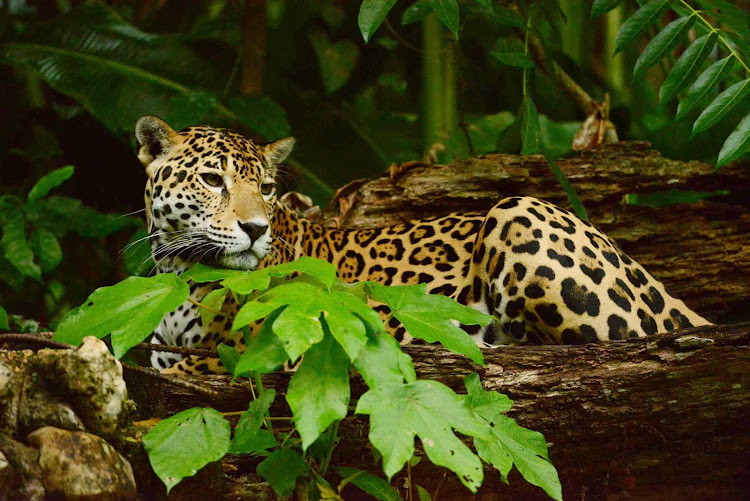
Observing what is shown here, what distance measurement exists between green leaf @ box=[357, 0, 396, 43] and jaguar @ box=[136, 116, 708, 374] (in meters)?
1.27

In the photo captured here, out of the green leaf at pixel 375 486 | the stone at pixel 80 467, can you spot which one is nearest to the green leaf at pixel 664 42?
the green leaf at pixel 375 486

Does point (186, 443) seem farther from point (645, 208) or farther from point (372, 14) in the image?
point (645, 208)

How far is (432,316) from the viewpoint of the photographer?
3254 mm

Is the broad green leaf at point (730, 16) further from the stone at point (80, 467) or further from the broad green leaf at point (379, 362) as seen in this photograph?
the stone at point (80, 467)

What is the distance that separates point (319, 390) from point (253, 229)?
207 cm

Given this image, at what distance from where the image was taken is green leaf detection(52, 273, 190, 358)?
9.92 ft

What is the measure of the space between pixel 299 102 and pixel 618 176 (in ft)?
11.9

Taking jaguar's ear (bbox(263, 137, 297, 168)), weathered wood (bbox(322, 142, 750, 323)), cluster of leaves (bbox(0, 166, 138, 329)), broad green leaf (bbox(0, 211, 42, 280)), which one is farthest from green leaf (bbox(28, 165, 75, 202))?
weathered wood (bbox(322, 142, 750, 323))

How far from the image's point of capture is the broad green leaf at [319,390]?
8.97ft

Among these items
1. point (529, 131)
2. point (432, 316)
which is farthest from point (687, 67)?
point (432, 316)

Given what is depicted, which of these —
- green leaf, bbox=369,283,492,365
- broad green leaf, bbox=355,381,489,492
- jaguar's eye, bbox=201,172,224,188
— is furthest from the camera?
jaguar's eye, bbox=201,172,224,188

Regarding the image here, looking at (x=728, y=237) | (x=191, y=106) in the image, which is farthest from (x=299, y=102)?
(x=728, y=237)

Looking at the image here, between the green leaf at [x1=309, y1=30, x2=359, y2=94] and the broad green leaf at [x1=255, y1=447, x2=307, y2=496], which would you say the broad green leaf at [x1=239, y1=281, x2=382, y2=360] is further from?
the green leaf at [x1=309, y1=30, x2=359, y2=94]

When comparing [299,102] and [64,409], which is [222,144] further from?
[299,102]
